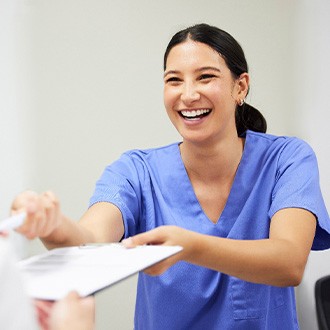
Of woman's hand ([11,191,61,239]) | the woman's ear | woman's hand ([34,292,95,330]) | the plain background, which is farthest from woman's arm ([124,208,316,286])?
the plain background

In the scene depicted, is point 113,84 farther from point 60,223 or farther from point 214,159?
point 60,223

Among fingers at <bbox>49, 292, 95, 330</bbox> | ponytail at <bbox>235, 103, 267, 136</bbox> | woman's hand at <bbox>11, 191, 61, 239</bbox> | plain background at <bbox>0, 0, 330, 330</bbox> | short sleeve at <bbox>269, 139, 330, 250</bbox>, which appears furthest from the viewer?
plain background at <bbox>0, 0, 330, 330</bbox>

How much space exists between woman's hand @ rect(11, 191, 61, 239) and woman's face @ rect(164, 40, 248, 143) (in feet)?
1.47

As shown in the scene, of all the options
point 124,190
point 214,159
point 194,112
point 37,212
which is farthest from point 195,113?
point 37,212

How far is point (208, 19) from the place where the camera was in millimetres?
2012

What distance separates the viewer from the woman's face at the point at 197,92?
1.18 meters

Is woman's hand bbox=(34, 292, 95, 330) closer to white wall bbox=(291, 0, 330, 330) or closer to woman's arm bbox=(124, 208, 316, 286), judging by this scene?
woman's arm bbox=(124, 208, 316, 286)

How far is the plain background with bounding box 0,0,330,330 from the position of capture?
6.02 ft

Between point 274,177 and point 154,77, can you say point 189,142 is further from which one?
point 154,77

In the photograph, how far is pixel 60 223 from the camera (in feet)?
2.81

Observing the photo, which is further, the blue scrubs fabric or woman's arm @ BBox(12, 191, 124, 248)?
the blue scrubs fabric

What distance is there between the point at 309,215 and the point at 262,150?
230 millimetres

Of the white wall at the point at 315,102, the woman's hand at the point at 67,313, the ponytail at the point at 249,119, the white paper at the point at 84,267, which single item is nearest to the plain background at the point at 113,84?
the white wall at the point at 315,102

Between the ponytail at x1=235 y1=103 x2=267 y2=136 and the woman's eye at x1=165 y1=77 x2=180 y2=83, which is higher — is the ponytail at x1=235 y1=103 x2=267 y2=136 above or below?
below
